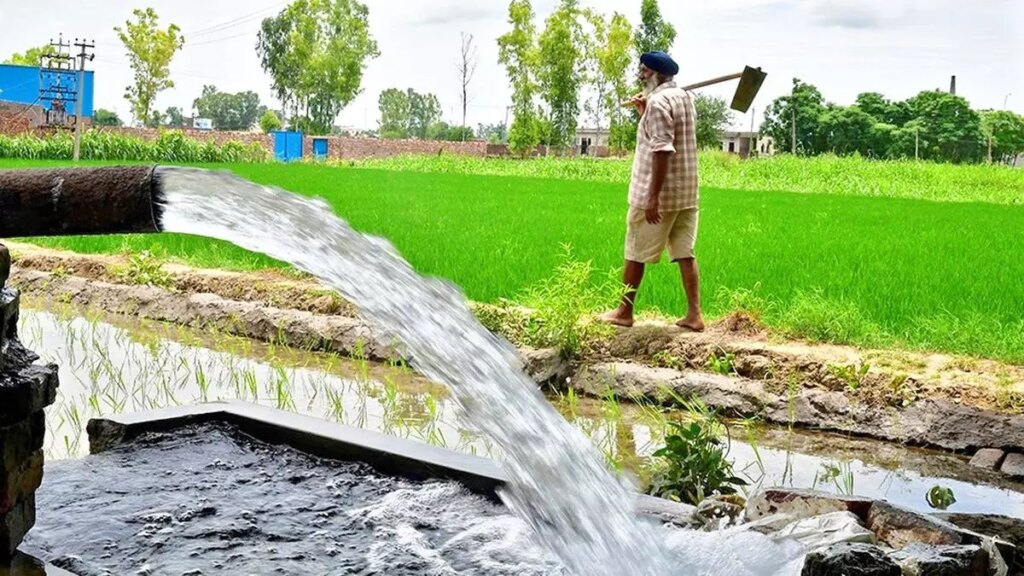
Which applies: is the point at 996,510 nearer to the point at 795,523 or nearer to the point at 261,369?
the point at 795,523

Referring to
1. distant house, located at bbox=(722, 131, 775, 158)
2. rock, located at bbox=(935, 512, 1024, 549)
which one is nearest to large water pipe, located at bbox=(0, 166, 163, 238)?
rock, located at bbox=(935, 512, 1024, 549)

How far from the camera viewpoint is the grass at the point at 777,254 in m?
5.93

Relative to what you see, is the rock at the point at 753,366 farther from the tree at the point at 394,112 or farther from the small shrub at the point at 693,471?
the tree at the point at 394,112

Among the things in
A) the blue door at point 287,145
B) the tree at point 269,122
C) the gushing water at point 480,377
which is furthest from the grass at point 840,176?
the tree at point 269,122

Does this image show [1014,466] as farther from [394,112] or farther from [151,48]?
[394,112]

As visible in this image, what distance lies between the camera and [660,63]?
580 centimetres

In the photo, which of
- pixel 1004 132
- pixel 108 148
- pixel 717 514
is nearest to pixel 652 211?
pixel 717 514

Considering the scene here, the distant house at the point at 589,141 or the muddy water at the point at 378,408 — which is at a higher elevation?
the distant house at the point at 589,141

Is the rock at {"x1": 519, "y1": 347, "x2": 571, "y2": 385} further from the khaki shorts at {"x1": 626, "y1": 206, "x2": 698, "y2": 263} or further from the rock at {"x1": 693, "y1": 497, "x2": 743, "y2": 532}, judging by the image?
the rock at {"x1": 693, "y1": 497, "x2": 743, "y2": 532}

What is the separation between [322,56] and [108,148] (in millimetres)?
21602

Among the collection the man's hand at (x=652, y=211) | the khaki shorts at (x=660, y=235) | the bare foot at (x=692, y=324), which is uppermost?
the man's hand at (x=652, y=211)

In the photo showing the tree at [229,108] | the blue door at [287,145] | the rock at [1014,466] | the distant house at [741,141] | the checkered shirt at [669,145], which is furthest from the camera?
the tree at [229,108]

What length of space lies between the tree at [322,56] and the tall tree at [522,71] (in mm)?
6351

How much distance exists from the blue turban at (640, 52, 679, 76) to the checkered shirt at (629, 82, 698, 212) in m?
0.07
